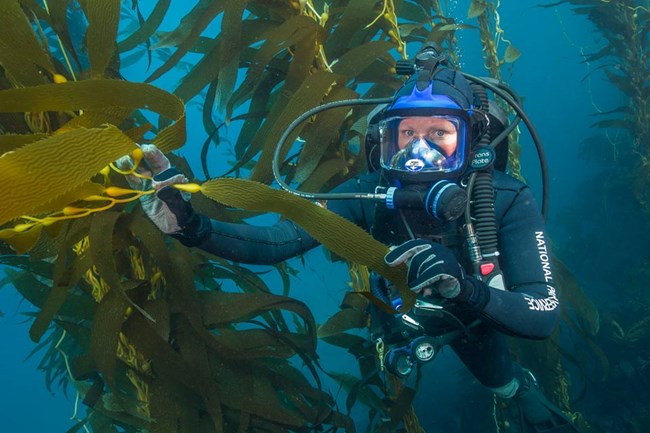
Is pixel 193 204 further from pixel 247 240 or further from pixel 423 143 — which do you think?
pixel 423 143

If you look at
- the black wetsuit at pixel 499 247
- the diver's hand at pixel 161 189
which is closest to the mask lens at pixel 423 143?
the black wetsuit at pixel 499 247

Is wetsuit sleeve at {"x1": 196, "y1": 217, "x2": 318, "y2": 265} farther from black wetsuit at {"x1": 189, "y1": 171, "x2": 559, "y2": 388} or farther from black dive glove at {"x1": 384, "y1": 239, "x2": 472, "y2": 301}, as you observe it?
black dive glove at {"x1": 384, "y1": 239, "x2": 472, "y2": 301}

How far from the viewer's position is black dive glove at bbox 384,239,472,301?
1.58 metres

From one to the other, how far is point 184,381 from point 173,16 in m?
51.7

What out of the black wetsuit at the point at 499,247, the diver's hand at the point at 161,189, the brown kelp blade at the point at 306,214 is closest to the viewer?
the brown kelp blade at the point at 306,214

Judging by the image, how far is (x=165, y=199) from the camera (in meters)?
1.62

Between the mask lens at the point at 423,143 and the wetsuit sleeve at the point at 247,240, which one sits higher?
the mask lens at the point at 423,143

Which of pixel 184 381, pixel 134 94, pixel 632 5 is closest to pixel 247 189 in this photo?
pixel 134 94

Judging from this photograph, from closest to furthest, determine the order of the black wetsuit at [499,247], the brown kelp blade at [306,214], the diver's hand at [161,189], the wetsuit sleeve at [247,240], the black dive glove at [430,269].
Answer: the brown kelp blade at [306,214] < the diver's hand at [161,189] < the black dive glove at [430,269] < the wetsuit sleeve at [247,240] < the black wetsuit at [499,247]

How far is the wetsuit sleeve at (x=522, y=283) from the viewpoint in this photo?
1.97 m

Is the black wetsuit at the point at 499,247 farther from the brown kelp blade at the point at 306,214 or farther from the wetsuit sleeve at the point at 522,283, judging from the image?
the brown kelp blade at the point at 306,214

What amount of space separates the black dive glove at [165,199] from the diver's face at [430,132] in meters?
1.21

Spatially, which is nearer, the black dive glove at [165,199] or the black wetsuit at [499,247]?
the black dive glove at [165,199]

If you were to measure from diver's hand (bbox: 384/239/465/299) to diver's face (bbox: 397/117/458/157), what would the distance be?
851 millimetres
